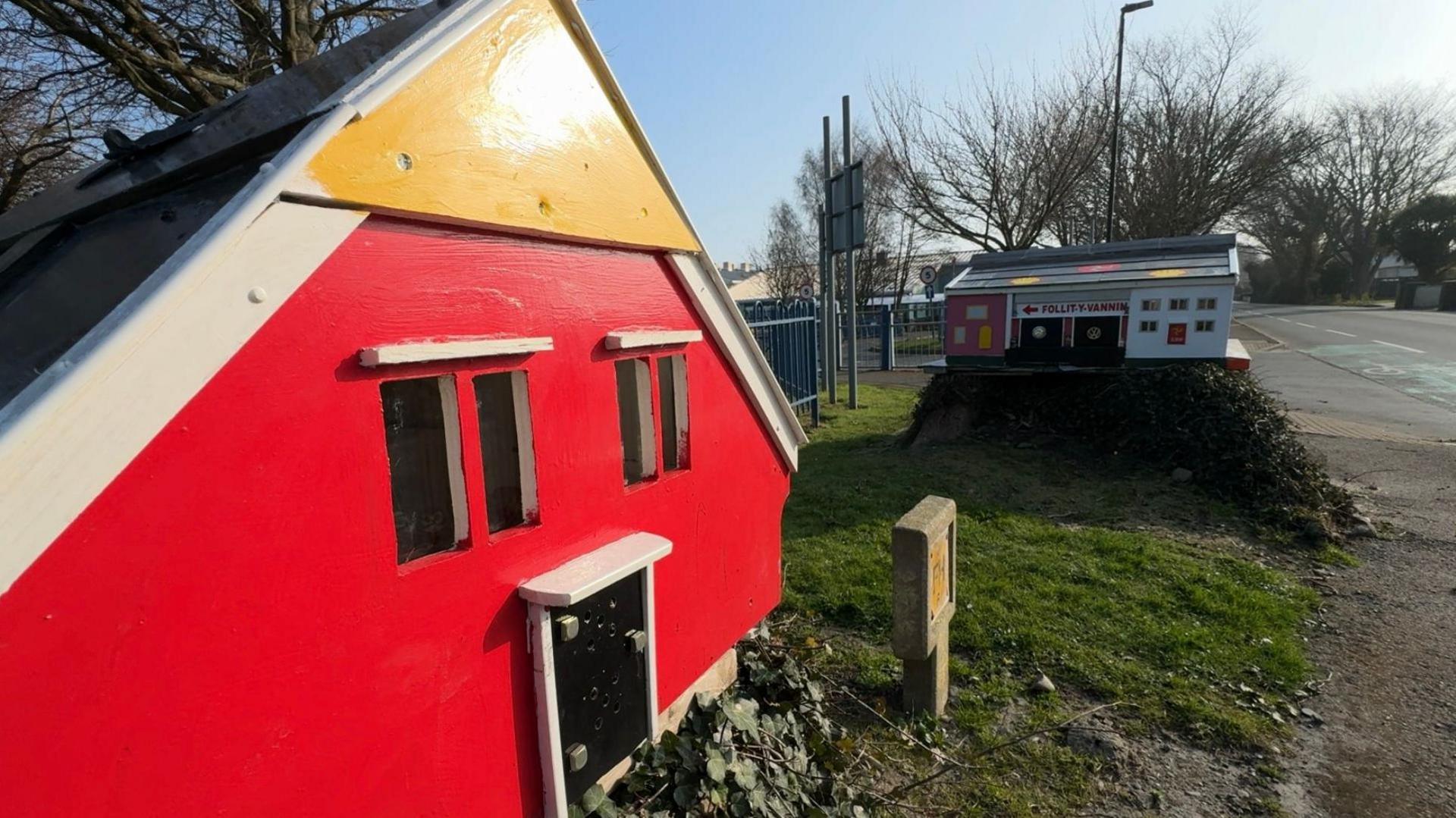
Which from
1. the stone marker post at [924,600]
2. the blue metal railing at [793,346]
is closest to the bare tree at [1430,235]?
the blue metal railing at [793,346]

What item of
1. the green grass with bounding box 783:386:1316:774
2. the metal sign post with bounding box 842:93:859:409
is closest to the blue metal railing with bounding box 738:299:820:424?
the metal sign post with bounding box 842:93:859:409

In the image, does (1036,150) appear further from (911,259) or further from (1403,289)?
(1403,289)

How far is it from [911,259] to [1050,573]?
2554 centimetres

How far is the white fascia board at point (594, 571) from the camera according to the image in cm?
170

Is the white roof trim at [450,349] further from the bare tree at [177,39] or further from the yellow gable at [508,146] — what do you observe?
the bare tree at [177,39]

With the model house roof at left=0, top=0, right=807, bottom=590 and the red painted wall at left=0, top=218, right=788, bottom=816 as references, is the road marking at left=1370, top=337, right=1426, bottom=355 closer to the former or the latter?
the model house roof at left=0, top=0, right=807, bottom=590

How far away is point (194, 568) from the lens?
109 cm

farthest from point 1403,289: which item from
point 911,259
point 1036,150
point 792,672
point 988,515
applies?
point 792,672

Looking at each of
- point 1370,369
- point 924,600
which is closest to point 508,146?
point 924,600

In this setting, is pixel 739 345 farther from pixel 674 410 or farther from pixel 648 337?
pixel 648 337

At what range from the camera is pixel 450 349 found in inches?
57.6

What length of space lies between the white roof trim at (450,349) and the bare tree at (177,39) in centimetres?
770

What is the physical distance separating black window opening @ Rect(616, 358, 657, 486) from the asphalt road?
35.8 feet

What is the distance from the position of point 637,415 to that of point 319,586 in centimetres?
113
